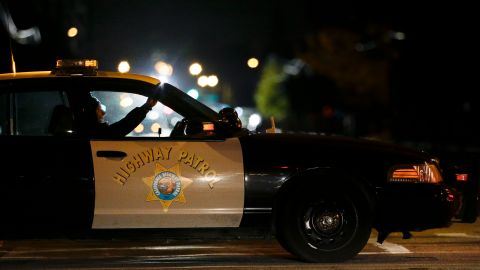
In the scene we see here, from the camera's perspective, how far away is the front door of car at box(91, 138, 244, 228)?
617cm

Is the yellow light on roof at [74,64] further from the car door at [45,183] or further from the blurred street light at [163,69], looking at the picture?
the blurred street light at [163,69]

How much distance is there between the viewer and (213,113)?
662 cm

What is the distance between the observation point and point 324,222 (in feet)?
21.3

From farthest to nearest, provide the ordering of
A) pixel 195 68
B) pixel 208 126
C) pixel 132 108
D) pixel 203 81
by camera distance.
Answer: pixel 203 81
pixel 195 68
pixel 132 108
pixel 208 126

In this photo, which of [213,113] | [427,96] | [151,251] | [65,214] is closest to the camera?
[65,214]

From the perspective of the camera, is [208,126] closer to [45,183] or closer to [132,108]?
[132,108]

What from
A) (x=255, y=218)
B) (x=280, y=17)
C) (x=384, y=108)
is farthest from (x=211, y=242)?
(x=280, y=17)

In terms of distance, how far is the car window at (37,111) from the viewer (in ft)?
21.3

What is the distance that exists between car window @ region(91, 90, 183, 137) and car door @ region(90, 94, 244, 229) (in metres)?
0.26

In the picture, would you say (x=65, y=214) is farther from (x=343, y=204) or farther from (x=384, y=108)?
(x=384, y=108)

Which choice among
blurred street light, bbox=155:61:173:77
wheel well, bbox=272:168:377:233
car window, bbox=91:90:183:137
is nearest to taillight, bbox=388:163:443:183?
wheel well, bbox=272:168:377:233

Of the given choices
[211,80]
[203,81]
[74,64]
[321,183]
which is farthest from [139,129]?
[211,80]

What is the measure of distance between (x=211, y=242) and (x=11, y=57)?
2.49m

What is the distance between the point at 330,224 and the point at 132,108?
1803 millimetres
